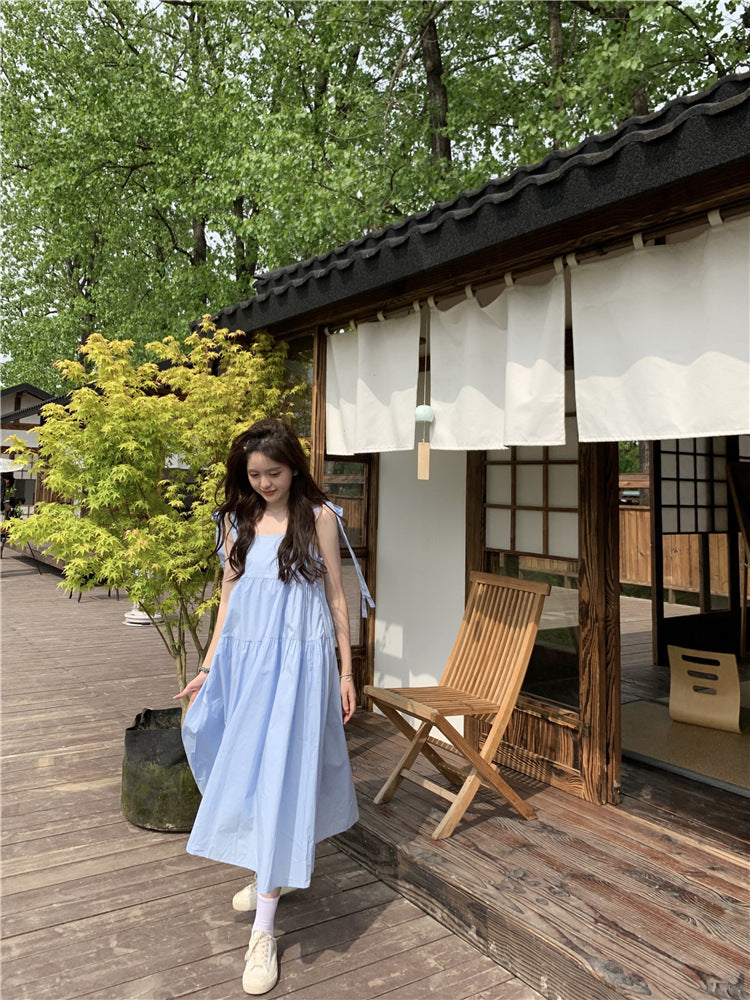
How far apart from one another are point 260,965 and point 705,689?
3.63 metres

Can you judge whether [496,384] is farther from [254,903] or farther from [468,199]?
[254,903]

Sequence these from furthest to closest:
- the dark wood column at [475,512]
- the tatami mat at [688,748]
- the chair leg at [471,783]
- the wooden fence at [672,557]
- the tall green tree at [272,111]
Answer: the tall green tree at [272,111] < the wooden fence at [672,557] < the dark wood column at [475,512] < the tatami mat at [688,748] < the chair leg at [471,783]

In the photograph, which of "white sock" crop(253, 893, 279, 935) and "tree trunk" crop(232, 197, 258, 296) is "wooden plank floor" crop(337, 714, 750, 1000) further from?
"tree trunk" crop(232, 197, 258, 296)

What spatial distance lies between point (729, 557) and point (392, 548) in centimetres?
401

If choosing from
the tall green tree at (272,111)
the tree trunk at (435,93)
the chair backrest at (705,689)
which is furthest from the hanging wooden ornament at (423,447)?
the tree trunk at (435,93)

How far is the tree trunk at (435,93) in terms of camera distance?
12.4 m

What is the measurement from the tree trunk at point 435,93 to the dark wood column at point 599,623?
34.7ft

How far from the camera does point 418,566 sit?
174 inches

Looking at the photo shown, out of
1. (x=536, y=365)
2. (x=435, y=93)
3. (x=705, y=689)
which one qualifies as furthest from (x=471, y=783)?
(x=435, y=93)

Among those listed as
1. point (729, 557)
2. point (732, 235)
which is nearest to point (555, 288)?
point (732, 235)

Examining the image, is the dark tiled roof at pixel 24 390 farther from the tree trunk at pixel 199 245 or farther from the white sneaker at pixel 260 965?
the white sneaker at pixel 260 965

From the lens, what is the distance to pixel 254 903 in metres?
2.60

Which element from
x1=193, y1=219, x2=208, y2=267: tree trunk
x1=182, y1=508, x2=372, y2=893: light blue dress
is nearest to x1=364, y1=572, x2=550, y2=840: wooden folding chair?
x1=182, y1=508, x2=372, y2=893: light blue dress

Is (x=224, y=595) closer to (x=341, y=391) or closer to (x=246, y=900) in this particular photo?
(x=246, y=900)
